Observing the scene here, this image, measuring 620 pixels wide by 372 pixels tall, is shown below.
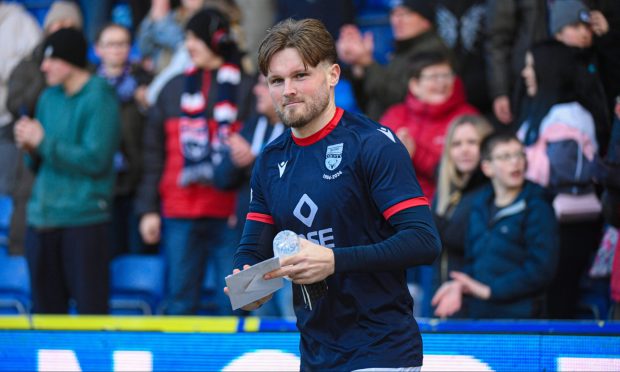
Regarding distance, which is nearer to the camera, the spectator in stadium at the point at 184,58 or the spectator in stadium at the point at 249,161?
the spectator in stadium at the point at 249,161

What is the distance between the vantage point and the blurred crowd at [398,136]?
224 inches

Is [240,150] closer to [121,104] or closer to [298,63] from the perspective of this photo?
[121,104]

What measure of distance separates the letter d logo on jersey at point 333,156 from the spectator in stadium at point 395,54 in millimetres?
3832

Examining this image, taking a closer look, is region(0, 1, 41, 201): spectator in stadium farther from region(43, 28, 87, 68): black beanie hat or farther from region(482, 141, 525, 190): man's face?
region(482, 141, 525, 190): man's face

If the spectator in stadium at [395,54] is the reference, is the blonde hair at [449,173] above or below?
below

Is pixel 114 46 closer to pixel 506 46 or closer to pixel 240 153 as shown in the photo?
pixel 240 153

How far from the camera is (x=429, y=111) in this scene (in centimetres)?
655

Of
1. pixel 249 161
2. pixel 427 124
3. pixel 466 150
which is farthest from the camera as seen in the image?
pixel 427 124

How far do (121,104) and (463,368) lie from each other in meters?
4.42

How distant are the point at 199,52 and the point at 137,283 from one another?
6.40 ft

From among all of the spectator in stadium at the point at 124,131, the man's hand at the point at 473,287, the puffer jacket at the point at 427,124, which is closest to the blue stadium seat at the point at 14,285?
the spectator in stadium at the point at 124,131

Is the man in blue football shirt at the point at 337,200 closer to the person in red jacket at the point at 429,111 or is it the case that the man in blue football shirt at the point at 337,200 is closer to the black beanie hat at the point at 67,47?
the person in red jacket at the point at 429,111

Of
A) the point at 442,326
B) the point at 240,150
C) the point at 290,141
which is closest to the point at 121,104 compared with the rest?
the point at 240,150

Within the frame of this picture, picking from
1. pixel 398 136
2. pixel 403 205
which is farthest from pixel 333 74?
pixel 398 136
